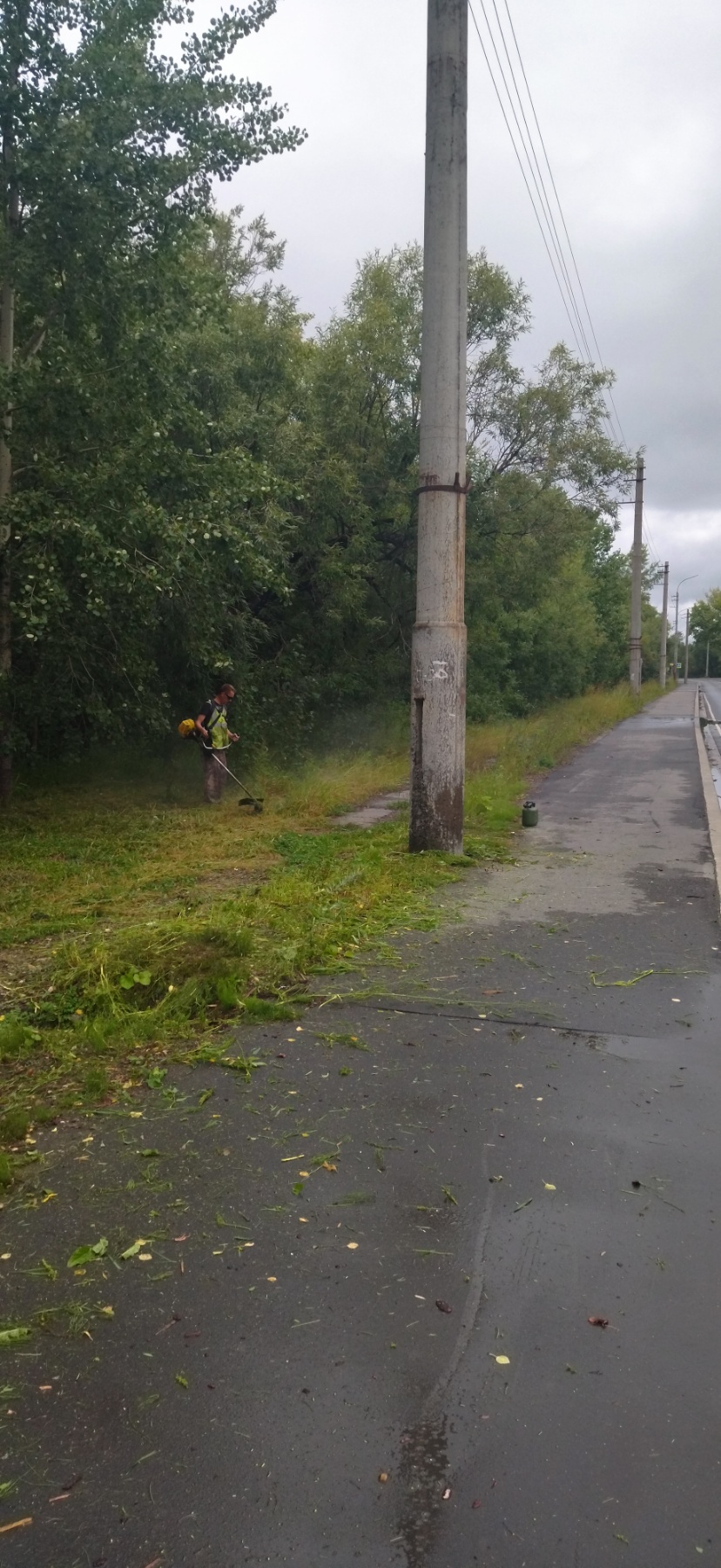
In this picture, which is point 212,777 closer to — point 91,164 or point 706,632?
point 91,164

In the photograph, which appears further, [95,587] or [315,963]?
[95,587]

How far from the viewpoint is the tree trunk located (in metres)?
10.9

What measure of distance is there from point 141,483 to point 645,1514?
10.4 m

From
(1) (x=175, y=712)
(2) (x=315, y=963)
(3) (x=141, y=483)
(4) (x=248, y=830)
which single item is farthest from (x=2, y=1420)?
(1) (x=175, y=712)

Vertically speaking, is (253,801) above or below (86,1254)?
above

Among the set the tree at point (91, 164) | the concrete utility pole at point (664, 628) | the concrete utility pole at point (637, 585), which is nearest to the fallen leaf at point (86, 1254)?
the tree at point (91, 164)

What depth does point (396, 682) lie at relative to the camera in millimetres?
22203

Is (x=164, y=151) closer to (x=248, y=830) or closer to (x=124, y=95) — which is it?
(x=124, y=95)

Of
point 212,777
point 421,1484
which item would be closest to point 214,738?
point 212,777

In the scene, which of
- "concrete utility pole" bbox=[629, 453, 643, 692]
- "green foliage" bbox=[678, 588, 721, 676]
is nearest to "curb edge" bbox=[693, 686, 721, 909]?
"concrete utility pole" bbox=[629, 453, 643, 692]

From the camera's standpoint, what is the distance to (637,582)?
4222 cm

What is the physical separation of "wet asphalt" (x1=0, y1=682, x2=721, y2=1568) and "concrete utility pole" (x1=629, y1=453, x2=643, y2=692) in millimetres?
38213

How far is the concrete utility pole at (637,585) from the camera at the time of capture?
41938mm

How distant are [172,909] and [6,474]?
657 cm
